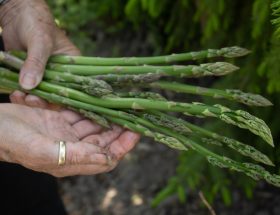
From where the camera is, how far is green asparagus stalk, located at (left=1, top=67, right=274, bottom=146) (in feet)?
4.25

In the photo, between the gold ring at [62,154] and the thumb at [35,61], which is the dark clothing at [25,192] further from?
the gold ring at [62,154]

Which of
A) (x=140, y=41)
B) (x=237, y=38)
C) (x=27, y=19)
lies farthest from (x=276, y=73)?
(x=140, y=41)

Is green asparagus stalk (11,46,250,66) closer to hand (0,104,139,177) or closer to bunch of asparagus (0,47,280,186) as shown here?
bunch of asparagus (0,47,280,186)

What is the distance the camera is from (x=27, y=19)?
1.81 metres

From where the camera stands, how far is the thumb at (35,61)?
1631 mm

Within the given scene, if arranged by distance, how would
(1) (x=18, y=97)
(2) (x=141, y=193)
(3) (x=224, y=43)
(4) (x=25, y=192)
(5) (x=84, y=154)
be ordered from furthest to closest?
(2) (x=141, y=193), (3) (x=224, y=43), (4) (x=25, y=192), (1) (x=18, y=97), (5) (x=84, y=154)

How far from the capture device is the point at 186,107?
4.63ft

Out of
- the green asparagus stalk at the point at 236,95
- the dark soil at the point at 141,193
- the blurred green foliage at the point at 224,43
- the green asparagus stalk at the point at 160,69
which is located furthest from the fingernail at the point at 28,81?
the dark soil at the point at 141,193

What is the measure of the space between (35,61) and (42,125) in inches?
10.7

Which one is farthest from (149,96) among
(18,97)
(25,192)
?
(25,192)

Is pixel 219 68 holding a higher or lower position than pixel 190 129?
higher

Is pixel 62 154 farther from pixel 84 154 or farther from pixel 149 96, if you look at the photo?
pixel 149 96

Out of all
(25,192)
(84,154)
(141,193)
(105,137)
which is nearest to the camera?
(84,154)

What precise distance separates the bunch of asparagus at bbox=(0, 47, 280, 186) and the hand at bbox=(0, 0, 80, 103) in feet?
0.17
